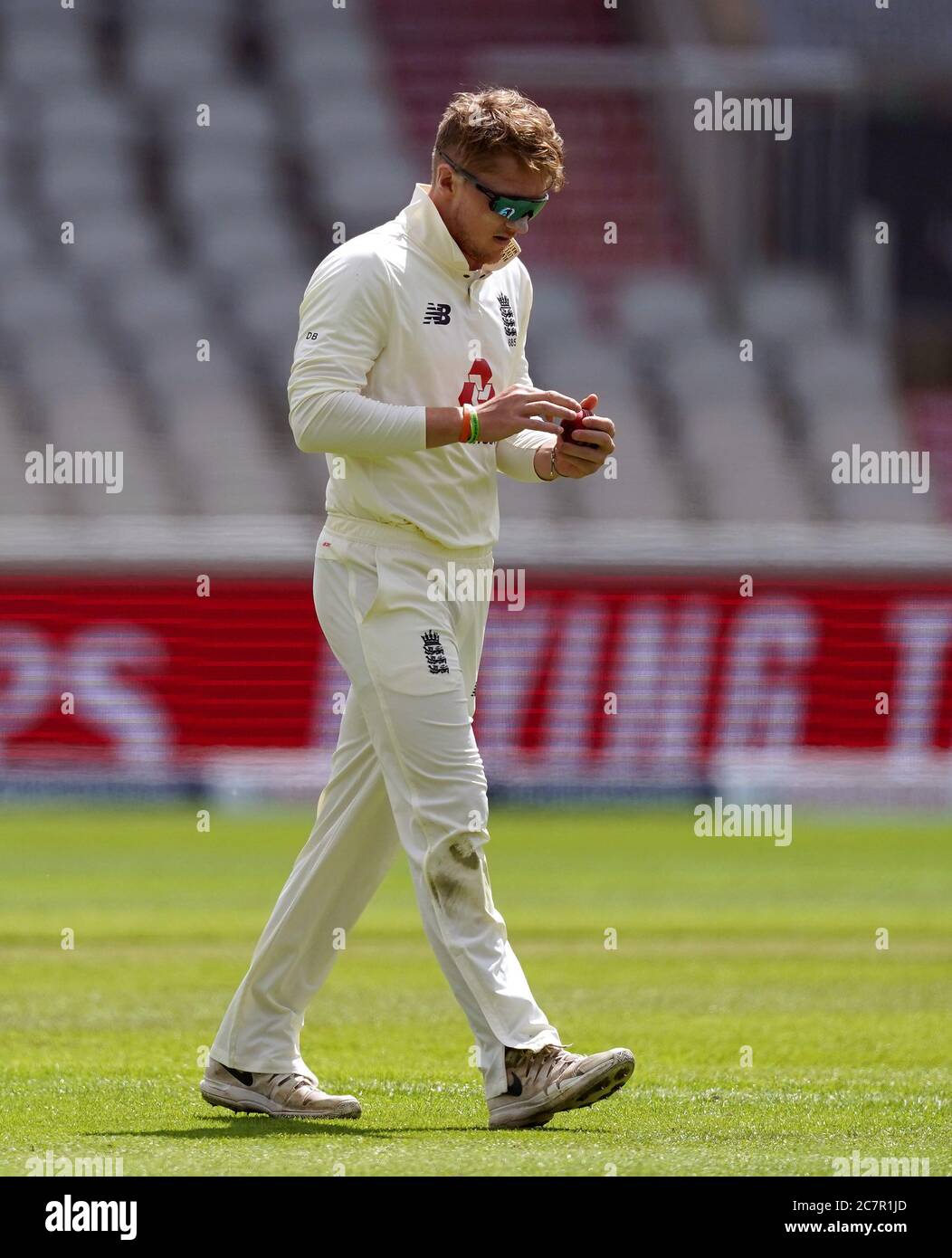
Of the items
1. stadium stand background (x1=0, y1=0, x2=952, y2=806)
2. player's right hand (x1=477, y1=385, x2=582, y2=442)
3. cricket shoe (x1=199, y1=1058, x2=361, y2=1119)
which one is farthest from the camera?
stadium stand background (x1=0, y1=0, x2=952, y2=806)

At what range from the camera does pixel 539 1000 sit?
739 centimetres

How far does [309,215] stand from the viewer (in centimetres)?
2034

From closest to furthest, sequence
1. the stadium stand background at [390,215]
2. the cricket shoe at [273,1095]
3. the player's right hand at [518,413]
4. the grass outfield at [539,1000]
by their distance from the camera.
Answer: the grass outfield at [539,1000] < the player's right hand at [518,413] < the cricket shoe at [273,1095] < the stadium stand background at [390,215]

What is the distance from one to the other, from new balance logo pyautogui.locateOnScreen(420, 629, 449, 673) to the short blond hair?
39.6 inches

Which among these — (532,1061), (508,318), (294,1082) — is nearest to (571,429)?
(508,318)

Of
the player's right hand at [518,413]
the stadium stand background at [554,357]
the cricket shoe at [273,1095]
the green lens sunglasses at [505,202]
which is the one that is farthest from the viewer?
the stadium stand background at [554,357]

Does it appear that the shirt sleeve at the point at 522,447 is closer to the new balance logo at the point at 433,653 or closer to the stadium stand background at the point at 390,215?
the new balance logo at the point at 433,653

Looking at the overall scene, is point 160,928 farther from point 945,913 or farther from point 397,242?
point 397,242

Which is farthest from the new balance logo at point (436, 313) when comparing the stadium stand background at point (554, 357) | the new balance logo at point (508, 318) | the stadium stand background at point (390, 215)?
the stadium stand background at point (390, 215)

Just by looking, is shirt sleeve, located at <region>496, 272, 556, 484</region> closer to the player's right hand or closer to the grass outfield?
the player's right hand

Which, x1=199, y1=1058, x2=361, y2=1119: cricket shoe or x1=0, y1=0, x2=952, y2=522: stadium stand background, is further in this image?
x1=0, y1=0, x2=952, y2=522: stadium stand background

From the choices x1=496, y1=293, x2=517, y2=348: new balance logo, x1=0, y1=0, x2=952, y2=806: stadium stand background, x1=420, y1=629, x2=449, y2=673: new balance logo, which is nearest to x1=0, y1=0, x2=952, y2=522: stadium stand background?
x1=0, y1=0, x2=952, y2=806: stadium stand background

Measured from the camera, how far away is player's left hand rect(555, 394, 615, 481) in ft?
15.9

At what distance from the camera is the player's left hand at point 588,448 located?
4832 mm
